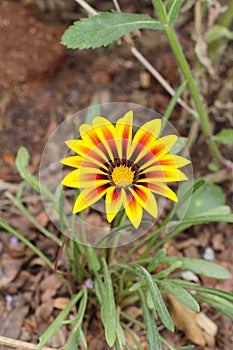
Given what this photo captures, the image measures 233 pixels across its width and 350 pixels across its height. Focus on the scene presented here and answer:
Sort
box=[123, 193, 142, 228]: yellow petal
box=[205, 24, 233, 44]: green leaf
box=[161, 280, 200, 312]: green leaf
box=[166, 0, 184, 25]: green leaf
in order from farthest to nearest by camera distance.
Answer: box=[205, 24, 233, 44]: green leaf → box=[166, 0, 184, 25]: green leaf → box=[161, 280, 200, 312]: green leaf → box=[123, 193, 142, 228]: yellow petal

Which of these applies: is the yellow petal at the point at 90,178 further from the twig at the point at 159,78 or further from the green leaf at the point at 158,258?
the twig at the point at 159,78

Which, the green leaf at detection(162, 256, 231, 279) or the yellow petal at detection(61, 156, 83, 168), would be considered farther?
the green leaf at detection(162, 256, 231, 279)

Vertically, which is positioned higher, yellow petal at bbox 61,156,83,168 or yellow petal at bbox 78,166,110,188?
yellow petal at bbox 61,156,83,168

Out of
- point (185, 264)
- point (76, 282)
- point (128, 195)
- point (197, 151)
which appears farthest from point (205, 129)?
point (128, 195)

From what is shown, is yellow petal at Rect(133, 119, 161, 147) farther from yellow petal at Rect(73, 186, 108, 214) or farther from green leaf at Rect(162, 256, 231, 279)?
green leaf at Rect(162, 256, 231, 279)

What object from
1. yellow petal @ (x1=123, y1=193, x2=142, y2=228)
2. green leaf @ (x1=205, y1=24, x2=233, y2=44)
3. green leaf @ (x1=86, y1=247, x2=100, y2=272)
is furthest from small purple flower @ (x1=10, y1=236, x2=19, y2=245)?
green leaf @ (x1=205, y1=24, x2=233, y2=44)

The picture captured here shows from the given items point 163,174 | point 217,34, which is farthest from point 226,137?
point 163,174

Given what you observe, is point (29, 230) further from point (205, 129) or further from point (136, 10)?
point (136, 10)

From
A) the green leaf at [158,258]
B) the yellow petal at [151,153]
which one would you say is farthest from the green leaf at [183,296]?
the yellow petal at [151,153]
